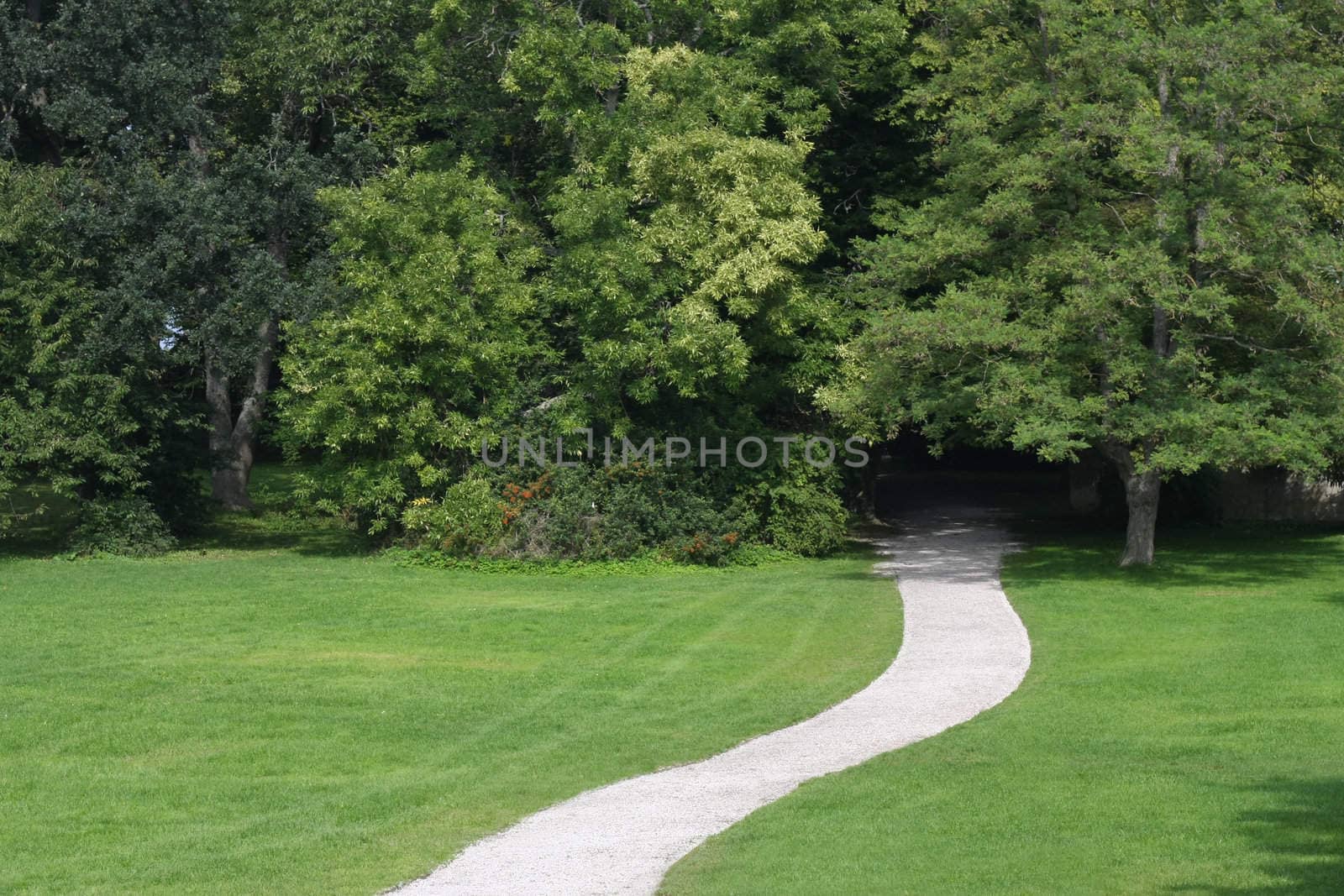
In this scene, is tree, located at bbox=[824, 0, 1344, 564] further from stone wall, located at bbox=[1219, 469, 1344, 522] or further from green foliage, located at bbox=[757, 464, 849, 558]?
stone wall, located at bbox=[1219, 469, 1344, 522]

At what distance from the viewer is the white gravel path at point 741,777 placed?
864 centimetres

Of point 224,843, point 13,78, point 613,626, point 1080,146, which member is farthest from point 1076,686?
point 13,78

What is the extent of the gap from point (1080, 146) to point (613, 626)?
10.1 metres

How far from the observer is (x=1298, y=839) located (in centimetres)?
856

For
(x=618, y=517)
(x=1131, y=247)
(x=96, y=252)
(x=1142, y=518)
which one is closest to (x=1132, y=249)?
(x=1131, y=247)

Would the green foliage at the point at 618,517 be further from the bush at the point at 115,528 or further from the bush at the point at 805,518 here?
the bush at the point at 115,528

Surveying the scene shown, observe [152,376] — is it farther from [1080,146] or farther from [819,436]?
[1080,146]

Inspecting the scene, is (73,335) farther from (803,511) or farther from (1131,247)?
(1131,247)

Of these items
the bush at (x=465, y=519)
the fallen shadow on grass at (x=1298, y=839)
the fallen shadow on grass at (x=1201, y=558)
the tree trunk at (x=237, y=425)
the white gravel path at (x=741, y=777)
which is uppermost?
the tree trunk at (x=237, y=425)

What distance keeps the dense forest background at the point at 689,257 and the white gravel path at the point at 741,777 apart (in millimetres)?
4776

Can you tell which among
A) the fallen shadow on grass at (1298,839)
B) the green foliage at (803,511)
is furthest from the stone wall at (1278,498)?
the fallen shadow on grass at (1298,839)

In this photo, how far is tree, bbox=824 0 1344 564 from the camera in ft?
71.1

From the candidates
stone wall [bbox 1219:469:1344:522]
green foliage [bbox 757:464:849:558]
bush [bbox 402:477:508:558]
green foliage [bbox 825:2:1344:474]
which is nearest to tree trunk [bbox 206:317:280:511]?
bush [bbox 402:477:508:558]

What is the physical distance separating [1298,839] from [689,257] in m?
18.2
